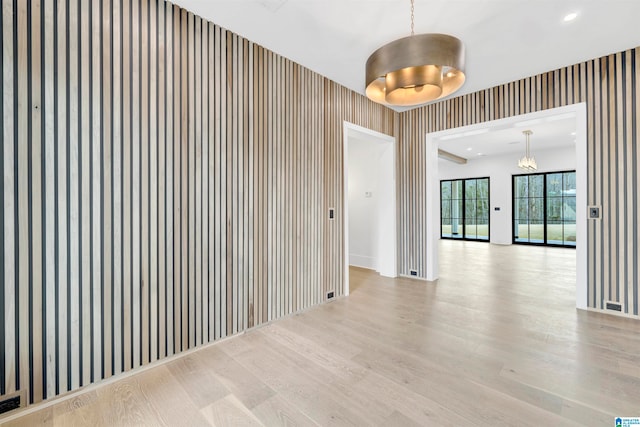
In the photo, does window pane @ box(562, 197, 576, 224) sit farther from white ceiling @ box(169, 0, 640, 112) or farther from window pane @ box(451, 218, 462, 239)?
white ceiling @ box(169, 0, 640, 112)

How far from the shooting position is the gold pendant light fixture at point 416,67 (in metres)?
1.63

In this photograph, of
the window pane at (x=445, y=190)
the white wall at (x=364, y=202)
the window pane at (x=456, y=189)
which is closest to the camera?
the white wall at (x=364, y=202)

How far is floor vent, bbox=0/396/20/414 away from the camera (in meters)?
1.64

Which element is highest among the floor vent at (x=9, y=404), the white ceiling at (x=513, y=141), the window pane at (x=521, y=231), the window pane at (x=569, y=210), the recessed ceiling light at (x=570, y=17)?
the white ceiling at (x=513, y=141)

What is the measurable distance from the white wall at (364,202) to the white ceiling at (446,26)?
2303mm

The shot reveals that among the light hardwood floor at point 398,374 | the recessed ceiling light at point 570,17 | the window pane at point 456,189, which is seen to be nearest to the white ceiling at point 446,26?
the recessed ceiling light at point 570,17

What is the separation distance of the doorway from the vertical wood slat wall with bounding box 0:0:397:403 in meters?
1.93

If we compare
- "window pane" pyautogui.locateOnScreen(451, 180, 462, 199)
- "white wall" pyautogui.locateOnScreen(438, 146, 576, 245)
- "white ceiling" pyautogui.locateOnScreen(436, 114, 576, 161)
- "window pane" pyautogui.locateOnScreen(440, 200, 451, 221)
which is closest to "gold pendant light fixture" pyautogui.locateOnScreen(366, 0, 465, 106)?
"white ceiling" pyautogui.locateOnScreen(436, 114, 576, 161)

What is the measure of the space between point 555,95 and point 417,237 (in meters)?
2.63

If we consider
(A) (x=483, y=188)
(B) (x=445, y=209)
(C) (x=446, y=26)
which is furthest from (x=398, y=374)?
(B) (x=445, y=209)

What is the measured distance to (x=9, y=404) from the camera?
5.43 ft

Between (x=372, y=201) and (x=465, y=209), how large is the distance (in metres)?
6.71

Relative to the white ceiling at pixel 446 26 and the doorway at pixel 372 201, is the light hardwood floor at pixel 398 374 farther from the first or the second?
the white ceiling at pixel 446 26

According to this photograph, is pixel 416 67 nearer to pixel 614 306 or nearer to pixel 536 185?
pixel 614 306
